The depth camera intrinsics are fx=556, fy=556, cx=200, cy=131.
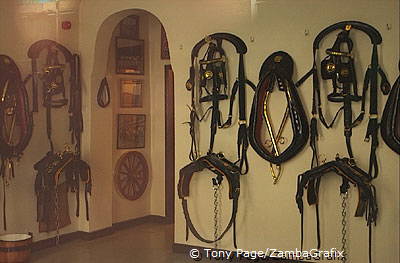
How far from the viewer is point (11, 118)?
14.4 ft

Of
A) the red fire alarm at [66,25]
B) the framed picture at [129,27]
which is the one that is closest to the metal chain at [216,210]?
the red fire alarm at [66,25]

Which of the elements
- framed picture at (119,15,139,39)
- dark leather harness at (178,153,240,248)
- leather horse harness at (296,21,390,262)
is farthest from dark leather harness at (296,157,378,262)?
framed picture at (119,15,139,39)

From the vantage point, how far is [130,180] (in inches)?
231

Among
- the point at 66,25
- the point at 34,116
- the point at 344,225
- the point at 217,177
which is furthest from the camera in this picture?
the point at 66,25

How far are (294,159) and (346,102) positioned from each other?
585mm

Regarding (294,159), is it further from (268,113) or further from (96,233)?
(96,233)

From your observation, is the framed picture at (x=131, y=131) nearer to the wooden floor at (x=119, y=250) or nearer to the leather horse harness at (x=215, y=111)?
the wooden floor at (x=119, y=250)

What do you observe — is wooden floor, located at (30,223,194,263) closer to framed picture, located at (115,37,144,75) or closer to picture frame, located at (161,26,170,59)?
framed picture, located at (115,37,144,75)

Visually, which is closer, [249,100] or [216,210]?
[249,100]

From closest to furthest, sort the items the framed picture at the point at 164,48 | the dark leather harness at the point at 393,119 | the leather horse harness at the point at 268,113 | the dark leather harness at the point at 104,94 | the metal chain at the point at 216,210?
the dark leather harness at the point at 393,119 → the leather horse harness at the point at 268,113 → the metal chain at the point at 216,210 → the dark leather harness at the point at 104,94 → the framed picture at the point at 164,48

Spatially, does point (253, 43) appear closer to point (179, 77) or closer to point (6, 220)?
point (179, 77)

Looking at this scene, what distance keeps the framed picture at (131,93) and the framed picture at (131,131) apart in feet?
0.39

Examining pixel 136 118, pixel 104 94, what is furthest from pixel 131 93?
pixel 104 94

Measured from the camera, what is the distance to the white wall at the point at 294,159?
3.77 m
